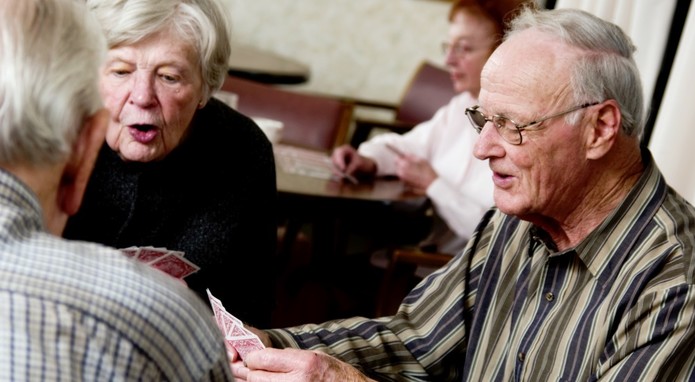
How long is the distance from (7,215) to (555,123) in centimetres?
109

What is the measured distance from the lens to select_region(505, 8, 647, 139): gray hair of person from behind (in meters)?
1.79

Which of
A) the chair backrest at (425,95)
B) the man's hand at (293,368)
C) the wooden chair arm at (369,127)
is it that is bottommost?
the wooden chair arm at (369,127)

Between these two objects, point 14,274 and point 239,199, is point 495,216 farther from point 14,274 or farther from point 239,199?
point 14,274

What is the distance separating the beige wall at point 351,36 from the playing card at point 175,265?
4.54 m

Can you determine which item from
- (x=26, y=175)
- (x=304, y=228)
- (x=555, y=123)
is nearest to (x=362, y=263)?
(x=304, y=228)

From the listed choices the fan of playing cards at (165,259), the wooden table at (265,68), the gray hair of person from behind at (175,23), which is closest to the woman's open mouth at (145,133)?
the gray hair of person from behind at (175,23)

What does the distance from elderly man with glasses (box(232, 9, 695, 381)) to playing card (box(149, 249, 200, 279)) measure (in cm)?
22

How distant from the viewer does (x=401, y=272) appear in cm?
296

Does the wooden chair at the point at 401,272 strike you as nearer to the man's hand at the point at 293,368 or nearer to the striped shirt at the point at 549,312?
the striped shirt at the point at 549,312

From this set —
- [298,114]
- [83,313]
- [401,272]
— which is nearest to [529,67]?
[83,313]

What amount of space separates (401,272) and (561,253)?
45.9 inches

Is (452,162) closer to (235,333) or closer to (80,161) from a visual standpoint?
(235,333)

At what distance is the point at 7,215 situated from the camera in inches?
39.5

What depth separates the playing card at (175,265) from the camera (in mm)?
1899
